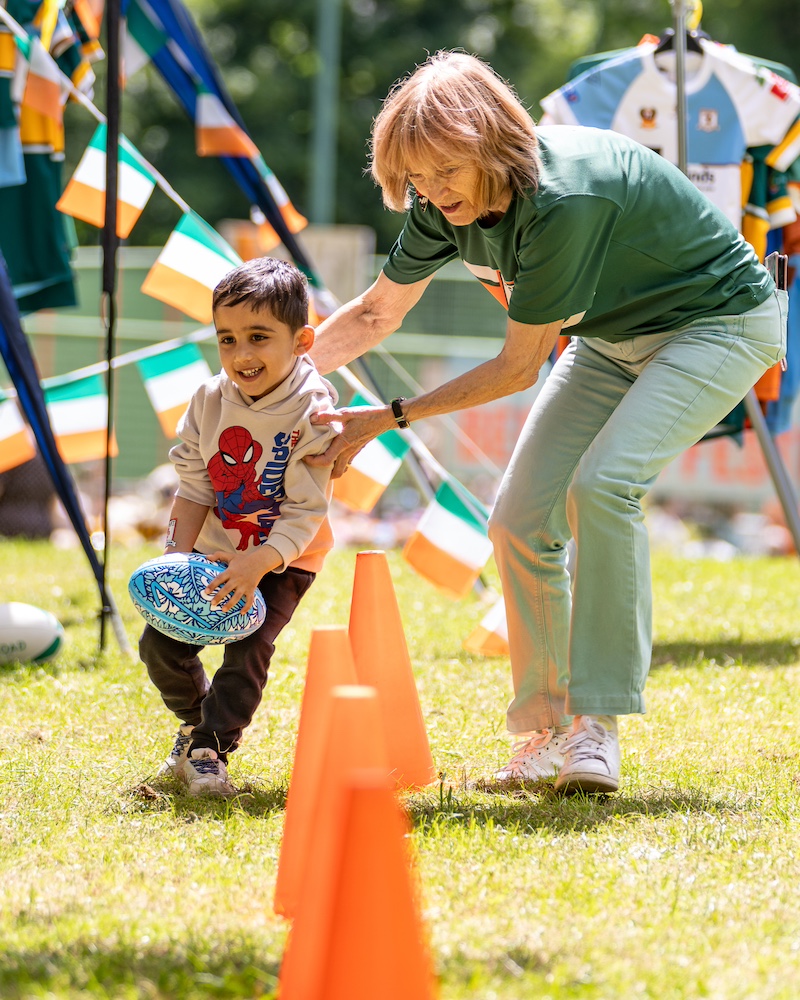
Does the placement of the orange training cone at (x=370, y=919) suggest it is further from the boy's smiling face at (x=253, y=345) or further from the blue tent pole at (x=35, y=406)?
the blue tent pole at (x=35, y=406)

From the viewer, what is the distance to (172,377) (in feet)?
18.7

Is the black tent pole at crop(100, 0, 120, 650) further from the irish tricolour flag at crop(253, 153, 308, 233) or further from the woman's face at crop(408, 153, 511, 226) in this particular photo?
the woman's face at crop(408, 153, 511, 226)

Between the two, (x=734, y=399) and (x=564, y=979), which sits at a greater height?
(x=734, y=399)

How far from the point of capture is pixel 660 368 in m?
3.41

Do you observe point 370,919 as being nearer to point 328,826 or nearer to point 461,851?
point 328,826

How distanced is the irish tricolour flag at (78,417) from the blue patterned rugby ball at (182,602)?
2568 mm

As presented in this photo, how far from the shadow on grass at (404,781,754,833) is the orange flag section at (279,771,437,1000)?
1.09 m

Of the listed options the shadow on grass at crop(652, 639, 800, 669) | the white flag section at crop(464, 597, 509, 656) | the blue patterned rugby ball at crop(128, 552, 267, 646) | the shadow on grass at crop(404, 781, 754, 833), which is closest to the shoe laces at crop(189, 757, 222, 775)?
the blue patterned rugby ball at crop(128, 552, 267, 646)

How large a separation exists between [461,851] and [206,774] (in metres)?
0.83

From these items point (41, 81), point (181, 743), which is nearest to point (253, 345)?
point (181, 743)

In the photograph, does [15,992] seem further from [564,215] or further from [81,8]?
[81,8]

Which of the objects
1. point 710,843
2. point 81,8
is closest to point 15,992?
point 710,843

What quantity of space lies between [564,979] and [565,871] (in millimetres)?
580

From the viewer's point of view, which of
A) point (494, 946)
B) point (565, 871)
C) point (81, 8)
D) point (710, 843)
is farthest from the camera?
point (81, 8)
